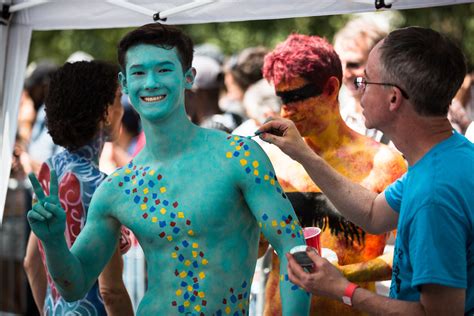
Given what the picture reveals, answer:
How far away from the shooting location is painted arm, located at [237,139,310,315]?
9.34ft

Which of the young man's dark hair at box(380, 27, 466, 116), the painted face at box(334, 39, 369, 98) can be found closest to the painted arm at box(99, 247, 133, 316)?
the young man's dark hair at box(380, 27, 466, 116)

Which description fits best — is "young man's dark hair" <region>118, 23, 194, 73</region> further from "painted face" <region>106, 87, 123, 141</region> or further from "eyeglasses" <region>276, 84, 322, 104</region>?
"painted face" <region>106, 87, 123, 141</region>

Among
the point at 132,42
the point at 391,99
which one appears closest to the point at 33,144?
the point at 132,42

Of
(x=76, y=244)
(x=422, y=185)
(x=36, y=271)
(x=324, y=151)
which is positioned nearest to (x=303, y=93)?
(x=324, y=151)

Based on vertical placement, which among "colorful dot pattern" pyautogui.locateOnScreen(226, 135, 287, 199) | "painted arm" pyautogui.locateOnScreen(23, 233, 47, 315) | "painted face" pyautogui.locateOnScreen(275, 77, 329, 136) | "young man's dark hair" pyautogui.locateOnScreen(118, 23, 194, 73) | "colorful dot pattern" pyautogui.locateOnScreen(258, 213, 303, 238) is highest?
"young man's dark hair" pyautogui.locateOnScreen(118, 23, 194, 73)

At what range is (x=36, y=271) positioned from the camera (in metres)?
4.23

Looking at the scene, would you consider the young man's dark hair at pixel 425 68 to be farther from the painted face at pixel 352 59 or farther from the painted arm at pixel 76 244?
the painted face at pixel 352 59

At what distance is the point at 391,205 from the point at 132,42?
1046mm

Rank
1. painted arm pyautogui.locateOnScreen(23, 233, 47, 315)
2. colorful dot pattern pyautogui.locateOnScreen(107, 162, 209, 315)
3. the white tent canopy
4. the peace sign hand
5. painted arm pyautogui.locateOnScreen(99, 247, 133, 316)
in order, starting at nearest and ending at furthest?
the peace sign hand < colorful dot pattern pyautogui.locateOnScreen(107, 162, 209, 315) < painted arm pyautogui.locateOnScreen(99, 247, 133, 316) < the white tent canopy < painted arm pyautogui.locateOnScreen(23, 233, 47, 315)

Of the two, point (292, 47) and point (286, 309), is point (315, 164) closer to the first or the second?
point (286, 309)

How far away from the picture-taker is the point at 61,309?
3.73 meters

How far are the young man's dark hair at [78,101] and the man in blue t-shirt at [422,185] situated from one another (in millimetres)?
1492

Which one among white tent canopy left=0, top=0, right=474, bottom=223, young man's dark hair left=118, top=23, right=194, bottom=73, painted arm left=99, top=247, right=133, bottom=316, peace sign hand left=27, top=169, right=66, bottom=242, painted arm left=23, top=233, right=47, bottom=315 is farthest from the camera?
painted arm left=23, top=233, right=47, bottom=315

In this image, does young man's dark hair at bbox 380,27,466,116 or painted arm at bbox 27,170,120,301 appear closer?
young man's dark hair at bbox 380,27,466,116
